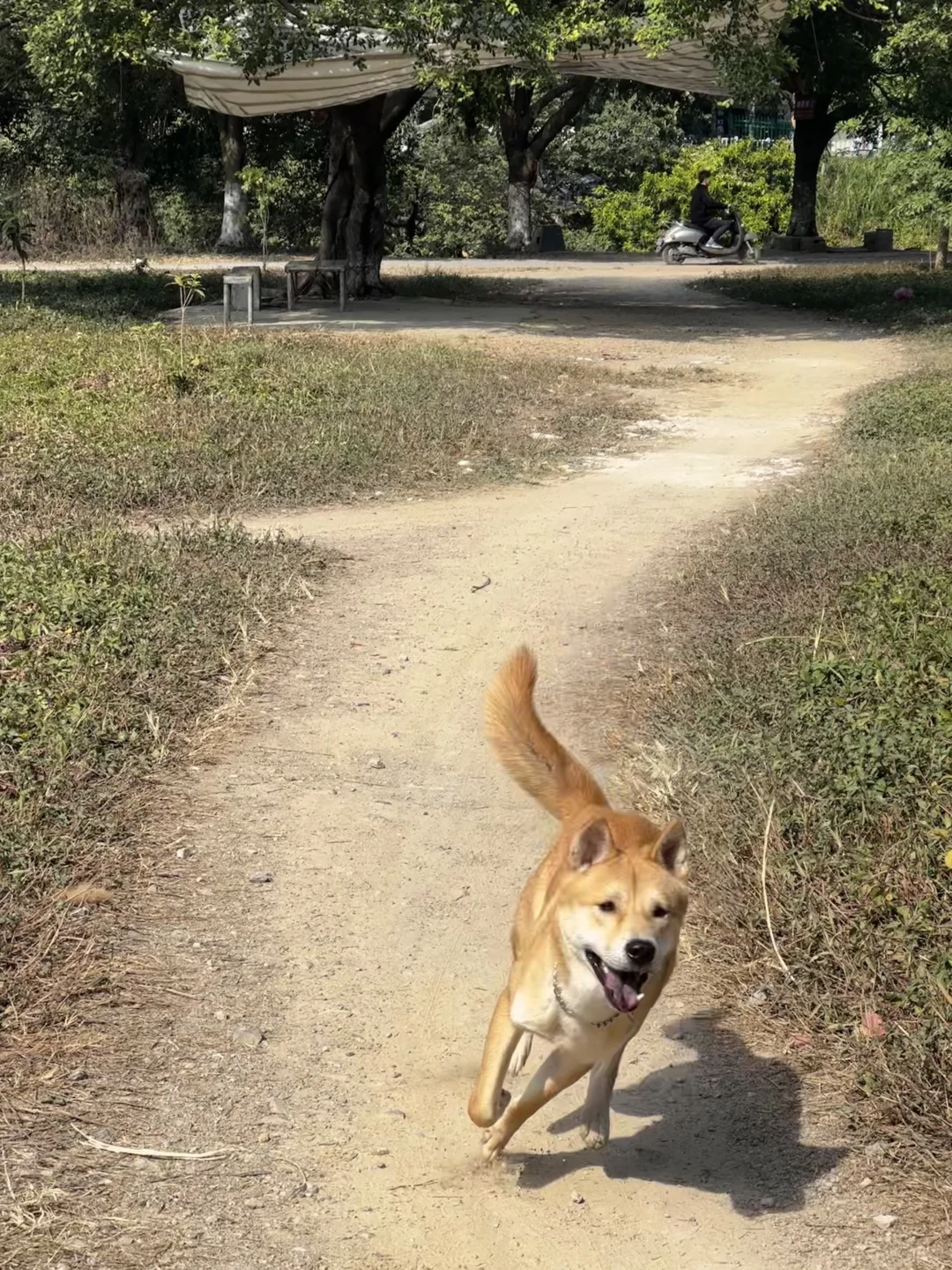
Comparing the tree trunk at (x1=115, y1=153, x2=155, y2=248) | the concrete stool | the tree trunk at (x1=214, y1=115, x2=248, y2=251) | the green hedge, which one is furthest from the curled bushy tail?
the green hedge

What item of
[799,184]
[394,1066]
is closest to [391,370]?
[394,1066]

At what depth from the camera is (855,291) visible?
2127 centimetres

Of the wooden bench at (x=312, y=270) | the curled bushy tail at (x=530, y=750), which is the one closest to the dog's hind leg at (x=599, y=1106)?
the curled bushy tail at (x=530, y=750)

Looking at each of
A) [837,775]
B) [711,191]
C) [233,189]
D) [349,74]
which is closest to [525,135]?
[711,191]

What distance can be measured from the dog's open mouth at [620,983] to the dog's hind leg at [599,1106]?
0.41 m

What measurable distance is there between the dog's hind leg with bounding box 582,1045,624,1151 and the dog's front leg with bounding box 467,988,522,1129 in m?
0.22

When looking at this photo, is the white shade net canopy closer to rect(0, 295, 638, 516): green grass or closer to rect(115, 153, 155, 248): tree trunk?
rect(0, 295, 638, 516): green grass

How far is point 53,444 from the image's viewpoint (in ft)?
34.0

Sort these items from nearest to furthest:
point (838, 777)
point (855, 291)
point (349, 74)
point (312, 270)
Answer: point (838, 777), point (349, 74), point (312, 270), point (855, 291)

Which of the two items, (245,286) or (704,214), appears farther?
(704,214)

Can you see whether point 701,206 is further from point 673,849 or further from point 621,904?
point 621,904

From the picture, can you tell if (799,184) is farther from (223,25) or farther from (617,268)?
(223,25)

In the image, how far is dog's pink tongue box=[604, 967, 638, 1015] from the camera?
3316 millimetres

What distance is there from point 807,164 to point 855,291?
1070 centimetres
